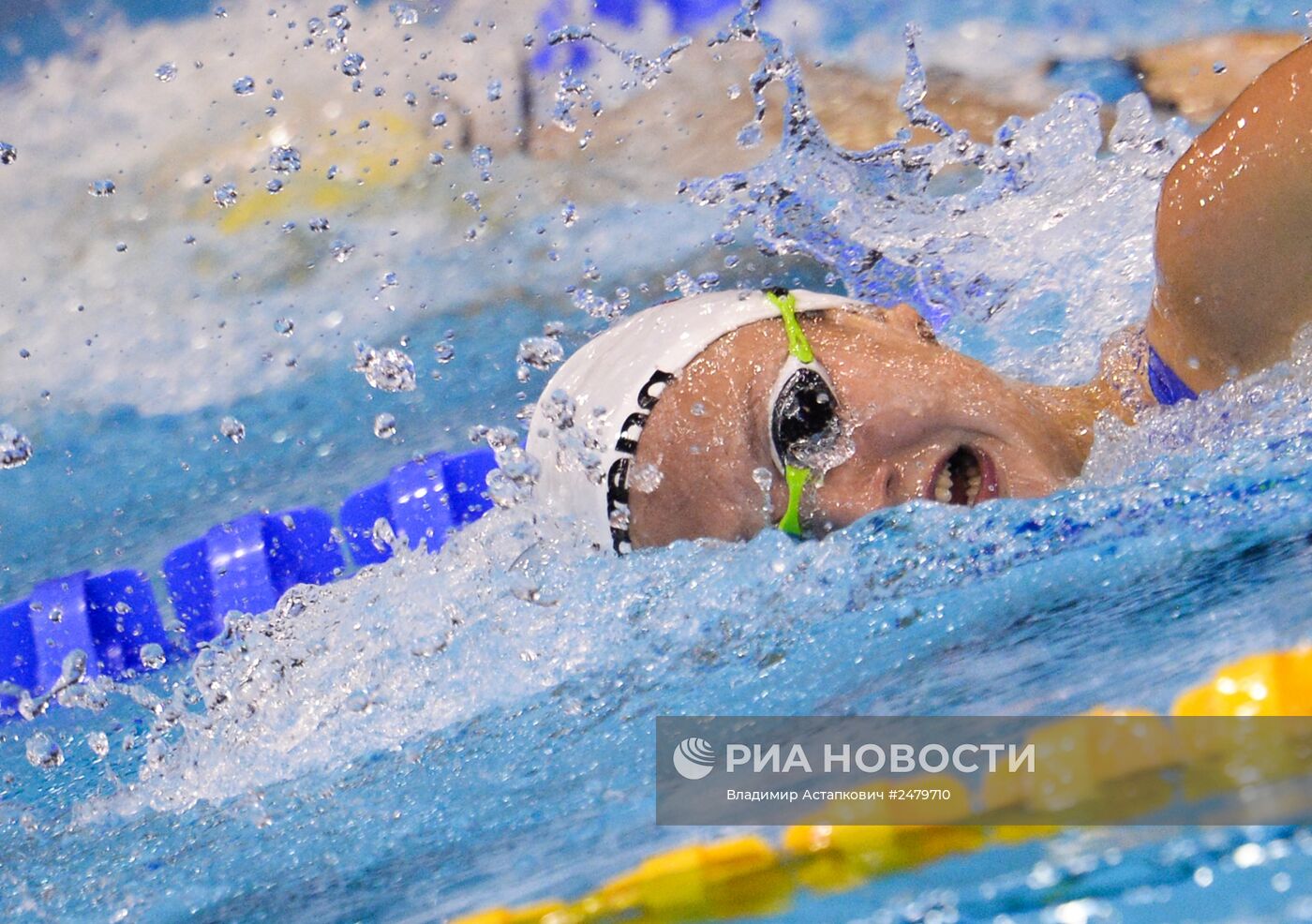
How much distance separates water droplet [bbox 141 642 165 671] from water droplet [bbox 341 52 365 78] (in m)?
2.26

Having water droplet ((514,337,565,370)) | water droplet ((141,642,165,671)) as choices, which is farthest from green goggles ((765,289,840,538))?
water droplet ((141,642,165,671))

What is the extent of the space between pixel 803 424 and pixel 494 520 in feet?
1.76

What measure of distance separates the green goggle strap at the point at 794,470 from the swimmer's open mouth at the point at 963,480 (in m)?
0.15

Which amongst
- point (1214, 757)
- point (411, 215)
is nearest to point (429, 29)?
point (411, 215)

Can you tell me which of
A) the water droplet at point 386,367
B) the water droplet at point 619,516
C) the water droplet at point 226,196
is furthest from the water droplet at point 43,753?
the water droplet at point 226,196

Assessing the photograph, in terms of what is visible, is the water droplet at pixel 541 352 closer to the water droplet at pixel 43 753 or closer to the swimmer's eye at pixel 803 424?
the swimmer's eye at pixel 803 424

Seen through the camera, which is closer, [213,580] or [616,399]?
[616,399]

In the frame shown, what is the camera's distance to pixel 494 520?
181 cm

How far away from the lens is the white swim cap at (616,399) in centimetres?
157

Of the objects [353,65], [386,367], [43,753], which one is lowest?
[43,753]

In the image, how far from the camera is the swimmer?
53.7 inches

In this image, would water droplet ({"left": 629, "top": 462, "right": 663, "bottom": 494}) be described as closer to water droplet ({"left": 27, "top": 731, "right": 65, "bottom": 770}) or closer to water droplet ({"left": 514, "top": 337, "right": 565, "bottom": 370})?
water droplet ({"left": 514, "top": 337, "right": 565, "bottom": 370})

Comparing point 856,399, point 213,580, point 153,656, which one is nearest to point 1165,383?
point 856,399

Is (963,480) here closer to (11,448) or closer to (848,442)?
(848,442)
